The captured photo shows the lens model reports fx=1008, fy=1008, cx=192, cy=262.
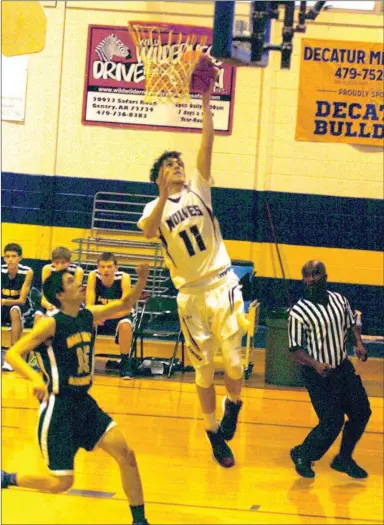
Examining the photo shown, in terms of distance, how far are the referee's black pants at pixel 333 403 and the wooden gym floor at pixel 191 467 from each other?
14.4 inches

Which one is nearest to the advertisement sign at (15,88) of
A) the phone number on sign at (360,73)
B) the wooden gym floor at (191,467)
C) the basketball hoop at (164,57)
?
the basketball hoop at (164,57)

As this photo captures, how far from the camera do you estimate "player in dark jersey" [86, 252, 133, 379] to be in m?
10.3

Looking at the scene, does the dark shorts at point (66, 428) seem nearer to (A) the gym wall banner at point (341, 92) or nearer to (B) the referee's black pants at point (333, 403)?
(B) the referee's black pants at point (333, 403)

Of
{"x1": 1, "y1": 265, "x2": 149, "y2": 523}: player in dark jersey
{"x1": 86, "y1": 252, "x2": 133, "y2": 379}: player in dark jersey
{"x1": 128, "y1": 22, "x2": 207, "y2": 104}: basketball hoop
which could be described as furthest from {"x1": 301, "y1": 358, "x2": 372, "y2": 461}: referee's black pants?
{"x1": 128, "y1": 22, "x2": 207, "y2": 104}: basketball hoop

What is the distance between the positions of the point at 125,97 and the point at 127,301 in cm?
745

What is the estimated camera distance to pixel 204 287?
22.2ft

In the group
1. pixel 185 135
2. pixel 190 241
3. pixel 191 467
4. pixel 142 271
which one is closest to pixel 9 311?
pixel 185 135

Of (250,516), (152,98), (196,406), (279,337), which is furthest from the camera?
(152,98)

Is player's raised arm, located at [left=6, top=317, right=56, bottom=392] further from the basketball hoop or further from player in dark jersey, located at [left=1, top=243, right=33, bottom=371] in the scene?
the basketball hoop

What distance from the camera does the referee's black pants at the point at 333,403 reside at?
7.26 m

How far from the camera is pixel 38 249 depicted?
1315 cm

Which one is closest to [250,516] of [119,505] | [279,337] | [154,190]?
[119,505]

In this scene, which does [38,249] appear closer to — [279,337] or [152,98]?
[152,98]

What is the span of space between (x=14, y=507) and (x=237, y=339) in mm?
1843
